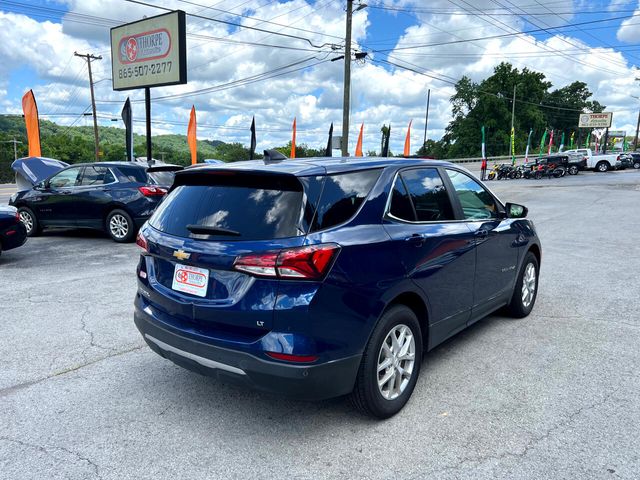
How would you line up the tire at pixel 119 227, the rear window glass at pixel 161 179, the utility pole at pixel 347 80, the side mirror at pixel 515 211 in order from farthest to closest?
1. the utility pole at pixel 347 80
2. the rear window glass at pixel 161 179
3. the tire at pixel 119 227
4. the side mirror at pixel 515 211

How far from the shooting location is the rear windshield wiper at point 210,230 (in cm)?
278

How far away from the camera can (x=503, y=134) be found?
78812 millimetres

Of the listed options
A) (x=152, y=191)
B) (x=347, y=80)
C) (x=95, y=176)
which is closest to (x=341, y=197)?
(x=152, y=191)

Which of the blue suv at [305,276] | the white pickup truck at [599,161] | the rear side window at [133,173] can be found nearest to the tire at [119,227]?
the rear side window at [133,173]

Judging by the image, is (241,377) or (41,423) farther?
(41,423)

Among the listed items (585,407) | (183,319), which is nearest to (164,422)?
(183,319)

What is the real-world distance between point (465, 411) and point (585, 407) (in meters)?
0.83

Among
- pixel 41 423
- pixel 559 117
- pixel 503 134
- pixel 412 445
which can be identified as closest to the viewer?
pixel 412 445

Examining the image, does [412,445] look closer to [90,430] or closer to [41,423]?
[90,430]

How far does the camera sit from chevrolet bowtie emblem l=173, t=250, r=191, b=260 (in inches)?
114

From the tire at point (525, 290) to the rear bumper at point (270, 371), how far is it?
2782 mm

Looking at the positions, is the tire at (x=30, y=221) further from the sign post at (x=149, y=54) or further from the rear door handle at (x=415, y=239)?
the rear door handle at (x=415, y=239)

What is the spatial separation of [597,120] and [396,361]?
85.7 m

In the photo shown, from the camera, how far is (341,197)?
2.89m
